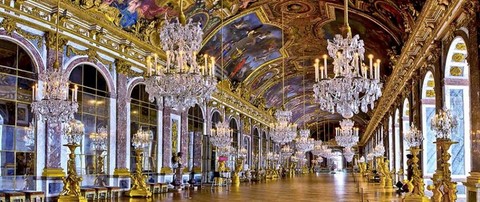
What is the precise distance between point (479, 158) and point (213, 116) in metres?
17.6

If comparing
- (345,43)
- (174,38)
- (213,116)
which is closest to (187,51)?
(174,38)

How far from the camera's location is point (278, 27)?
75.2 feet

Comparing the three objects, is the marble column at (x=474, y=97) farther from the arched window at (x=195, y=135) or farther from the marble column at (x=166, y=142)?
the arched window at (x=195, y=135)

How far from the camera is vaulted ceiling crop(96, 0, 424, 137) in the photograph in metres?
16.6

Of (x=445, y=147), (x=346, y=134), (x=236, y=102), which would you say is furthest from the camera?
(x=236, y=102)

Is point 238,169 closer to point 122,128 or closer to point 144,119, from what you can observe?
point 144,119

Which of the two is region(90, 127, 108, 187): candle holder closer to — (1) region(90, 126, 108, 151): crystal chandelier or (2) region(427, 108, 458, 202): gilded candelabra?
(1) region(90, 126, 108, 151): crystal chandelier

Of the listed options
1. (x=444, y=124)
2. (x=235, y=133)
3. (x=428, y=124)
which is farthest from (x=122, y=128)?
(x=235, y=133)

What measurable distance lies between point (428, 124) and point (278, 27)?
9003 millimetres

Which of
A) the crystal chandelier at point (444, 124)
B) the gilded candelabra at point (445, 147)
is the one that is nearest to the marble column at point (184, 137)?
the gilded candelabra at point (445, 147)

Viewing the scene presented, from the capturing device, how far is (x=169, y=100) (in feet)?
29.7

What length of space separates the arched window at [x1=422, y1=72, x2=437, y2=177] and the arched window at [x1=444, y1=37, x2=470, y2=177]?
9.54ft

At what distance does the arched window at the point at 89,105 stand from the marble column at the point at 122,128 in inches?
18.0

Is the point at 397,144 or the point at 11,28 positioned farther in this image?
the point at 397,144
